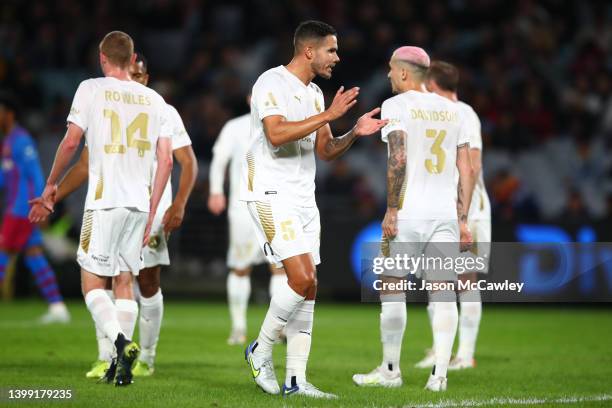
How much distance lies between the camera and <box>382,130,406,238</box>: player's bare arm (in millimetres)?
8297

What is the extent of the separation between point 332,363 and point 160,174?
2.74m

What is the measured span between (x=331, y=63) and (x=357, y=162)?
13.4 meters

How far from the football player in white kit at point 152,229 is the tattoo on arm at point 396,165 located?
1.72 metres

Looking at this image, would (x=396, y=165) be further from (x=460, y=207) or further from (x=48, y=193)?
Answer: (x=48, y=193)

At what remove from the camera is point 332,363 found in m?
10.1

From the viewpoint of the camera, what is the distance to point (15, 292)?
19219mm

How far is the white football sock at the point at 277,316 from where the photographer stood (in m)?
7.66

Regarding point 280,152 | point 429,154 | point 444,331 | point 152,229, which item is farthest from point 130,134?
point 444,331

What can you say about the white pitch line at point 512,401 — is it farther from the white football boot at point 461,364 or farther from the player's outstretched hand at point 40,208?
the player's outstretched hand at point 40,208

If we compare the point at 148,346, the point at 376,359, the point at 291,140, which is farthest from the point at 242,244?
the point at 291,140

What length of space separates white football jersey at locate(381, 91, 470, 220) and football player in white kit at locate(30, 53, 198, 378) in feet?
5.62

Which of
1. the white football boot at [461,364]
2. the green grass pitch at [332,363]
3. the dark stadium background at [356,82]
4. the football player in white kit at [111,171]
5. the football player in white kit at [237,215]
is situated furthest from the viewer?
the dark stadium background at [356,82]

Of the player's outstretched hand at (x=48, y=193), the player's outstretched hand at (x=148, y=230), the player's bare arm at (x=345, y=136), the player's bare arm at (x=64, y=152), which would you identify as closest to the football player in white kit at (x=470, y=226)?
the player's bare arm at (x=345, y=136)

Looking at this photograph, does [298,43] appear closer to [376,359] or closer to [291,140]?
[291,140]
